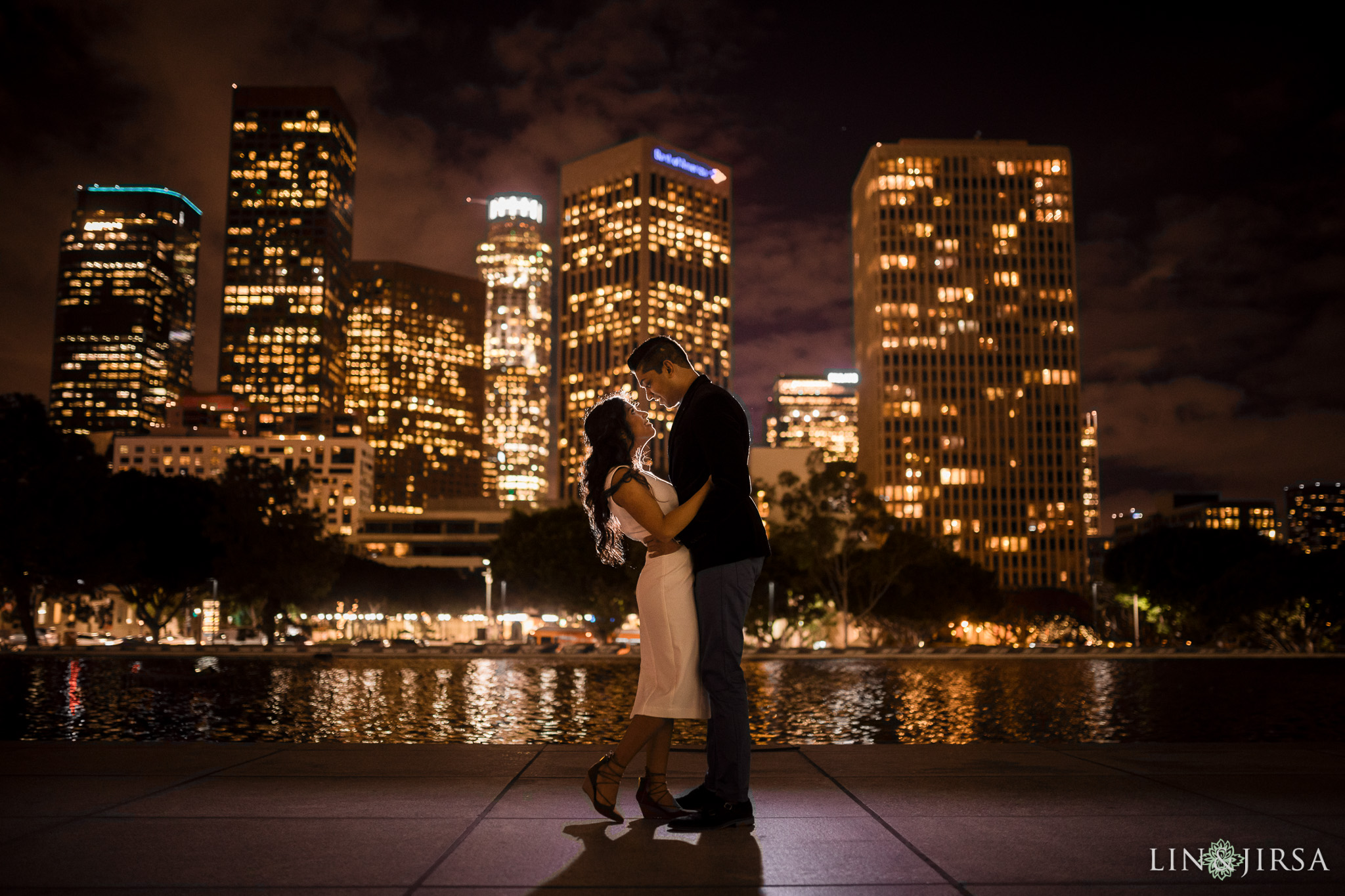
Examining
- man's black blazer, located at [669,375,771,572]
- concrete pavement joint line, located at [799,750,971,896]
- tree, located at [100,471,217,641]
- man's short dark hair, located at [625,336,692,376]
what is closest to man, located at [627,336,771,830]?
man's black blazer, located at [669,375,771,572]

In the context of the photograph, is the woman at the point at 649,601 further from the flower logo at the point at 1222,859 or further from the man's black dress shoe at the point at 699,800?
the flower logo at the point at 1222,859

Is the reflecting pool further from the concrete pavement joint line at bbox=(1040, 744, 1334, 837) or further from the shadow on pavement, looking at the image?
the shadow on pavement

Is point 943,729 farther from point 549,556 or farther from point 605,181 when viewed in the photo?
point 605,181

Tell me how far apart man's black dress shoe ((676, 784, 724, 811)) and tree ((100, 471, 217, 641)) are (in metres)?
52.6

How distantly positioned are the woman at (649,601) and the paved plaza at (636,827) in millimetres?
237

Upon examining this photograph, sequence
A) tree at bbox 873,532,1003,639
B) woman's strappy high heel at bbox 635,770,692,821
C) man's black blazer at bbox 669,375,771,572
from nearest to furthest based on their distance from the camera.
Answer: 1. woman's strappy high heel at bbox 635,770,692,821
2. man's black blazer at bbox 669,375,771,572
3. tree at bbox 873,532,1003,639

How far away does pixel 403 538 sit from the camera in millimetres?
148750

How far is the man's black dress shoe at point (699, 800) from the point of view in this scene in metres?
4.93

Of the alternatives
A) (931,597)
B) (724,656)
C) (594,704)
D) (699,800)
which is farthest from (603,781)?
(931,597)

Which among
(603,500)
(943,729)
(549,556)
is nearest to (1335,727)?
(943,729)

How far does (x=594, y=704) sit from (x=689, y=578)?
1260 cm

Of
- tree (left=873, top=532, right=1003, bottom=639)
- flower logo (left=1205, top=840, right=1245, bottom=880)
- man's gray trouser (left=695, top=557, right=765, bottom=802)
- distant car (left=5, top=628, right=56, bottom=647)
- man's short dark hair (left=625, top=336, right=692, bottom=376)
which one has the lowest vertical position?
distant car (left=5, top=628, right=56, bottom=647)

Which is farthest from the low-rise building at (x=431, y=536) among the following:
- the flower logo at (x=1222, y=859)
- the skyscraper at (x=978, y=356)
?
the flower logo at (x=1222, y=859)

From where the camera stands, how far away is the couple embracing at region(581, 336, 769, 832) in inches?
199
